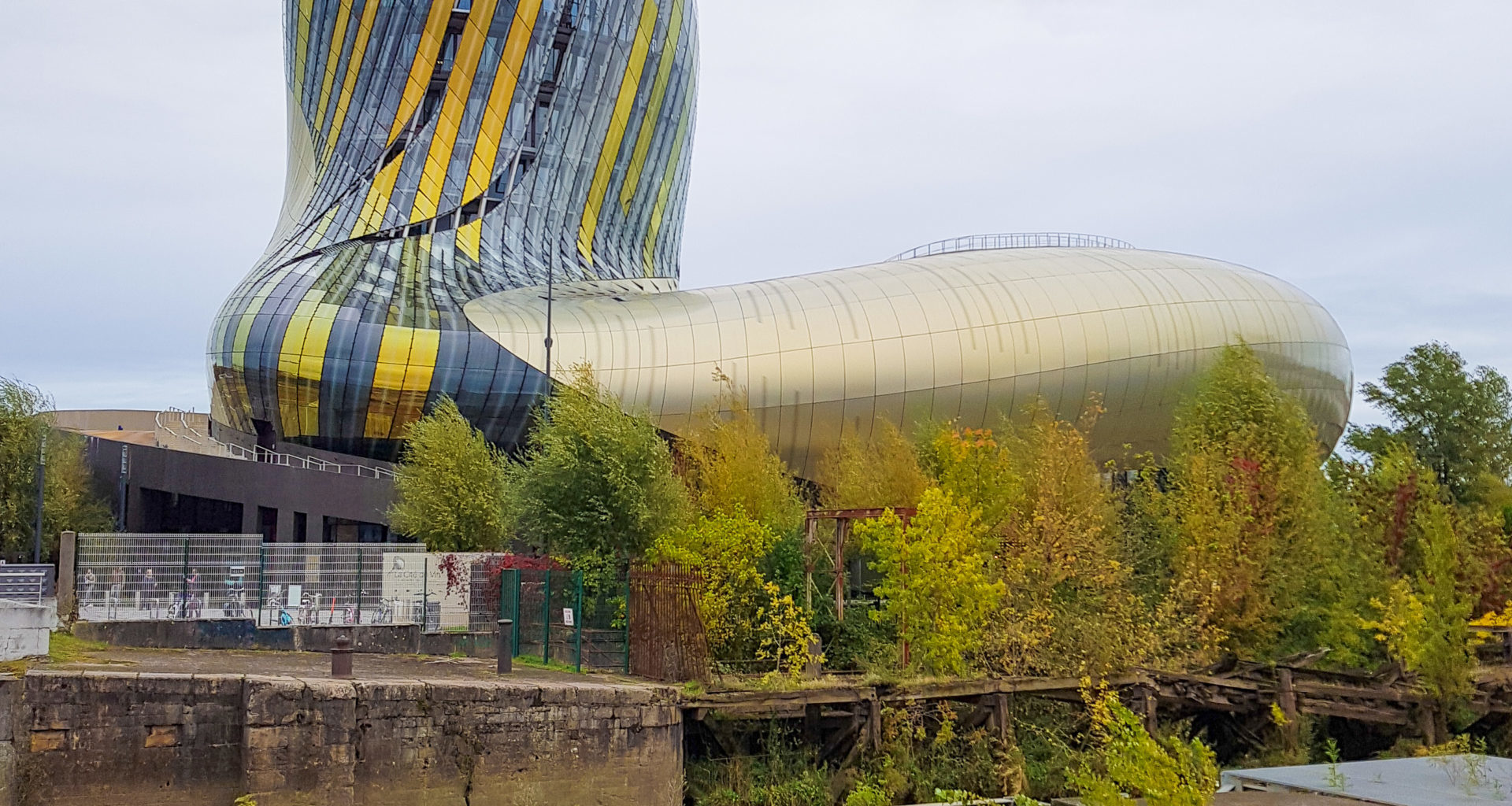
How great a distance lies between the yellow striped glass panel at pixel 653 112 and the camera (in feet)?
206

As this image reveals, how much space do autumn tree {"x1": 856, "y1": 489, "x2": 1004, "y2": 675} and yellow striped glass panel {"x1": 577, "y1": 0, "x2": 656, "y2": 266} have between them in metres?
39.1

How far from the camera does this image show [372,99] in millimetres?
55344

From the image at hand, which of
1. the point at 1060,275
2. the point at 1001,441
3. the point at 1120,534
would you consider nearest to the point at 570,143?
the point at 1060,275

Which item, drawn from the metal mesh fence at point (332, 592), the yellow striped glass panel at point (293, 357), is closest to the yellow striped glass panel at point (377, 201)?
the yellow striped glass panel at point (293, 357)

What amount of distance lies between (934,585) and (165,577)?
12590 mm

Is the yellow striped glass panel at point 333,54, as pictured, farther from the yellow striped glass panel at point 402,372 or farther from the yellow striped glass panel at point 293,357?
the yellow striped glass panel at point 402,372

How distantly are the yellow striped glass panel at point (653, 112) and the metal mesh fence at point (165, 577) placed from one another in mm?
41984

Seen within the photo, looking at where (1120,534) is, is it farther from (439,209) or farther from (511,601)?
(439,209)

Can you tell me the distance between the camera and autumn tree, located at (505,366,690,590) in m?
25.6

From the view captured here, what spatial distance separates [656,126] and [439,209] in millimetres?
13440

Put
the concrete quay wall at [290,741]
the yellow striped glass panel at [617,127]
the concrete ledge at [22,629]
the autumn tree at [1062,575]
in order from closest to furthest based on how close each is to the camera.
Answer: the concrete quay wall at [290,741] < the concrete ledge at [22,629] < the autumn tree at [1062,575] < the yellow striped glass panel at [617,127]

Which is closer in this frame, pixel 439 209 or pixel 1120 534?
pixel 1120 534

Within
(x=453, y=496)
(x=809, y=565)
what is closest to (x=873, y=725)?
(x=809, y=565)

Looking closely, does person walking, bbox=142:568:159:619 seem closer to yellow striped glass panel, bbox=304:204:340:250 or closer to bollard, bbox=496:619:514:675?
bollard, bbox=496:619:514:675
